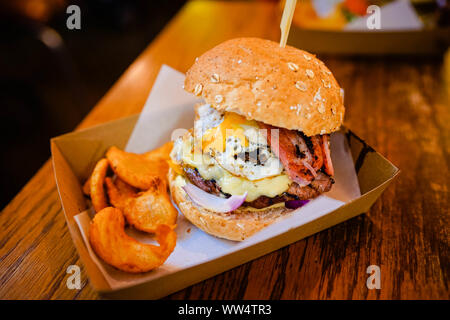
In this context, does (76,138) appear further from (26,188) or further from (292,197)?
(292,197)

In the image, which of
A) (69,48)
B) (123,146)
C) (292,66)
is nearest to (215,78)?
(292,66)

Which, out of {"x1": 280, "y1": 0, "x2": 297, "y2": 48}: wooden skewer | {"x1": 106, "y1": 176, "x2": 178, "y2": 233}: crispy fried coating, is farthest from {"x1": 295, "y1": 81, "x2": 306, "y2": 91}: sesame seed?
{"x1": 106, "y1": 176, "x2": 178, "y2": 233}: crispy fried coating

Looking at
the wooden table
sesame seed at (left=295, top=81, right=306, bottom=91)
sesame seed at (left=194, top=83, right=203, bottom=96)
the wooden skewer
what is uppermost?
the wooden skewer

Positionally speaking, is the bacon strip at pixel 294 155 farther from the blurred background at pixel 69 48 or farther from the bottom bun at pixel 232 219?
the blurred background at pixel 69 48

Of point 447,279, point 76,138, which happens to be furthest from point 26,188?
point 447,279

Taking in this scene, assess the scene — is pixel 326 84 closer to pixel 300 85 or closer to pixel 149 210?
pixel 300 85

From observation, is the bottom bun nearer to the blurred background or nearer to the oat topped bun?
the oat topped bun

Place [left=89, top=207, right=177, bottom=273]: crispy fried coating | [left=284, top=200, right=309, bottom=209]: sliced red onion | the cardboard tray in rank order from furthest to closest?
[left=284, top=200, right=309, bottom=209]: sliced red onion, [left=89, top=207, right=177, bottom=273]: crispy fried coating, the cardboard tray
